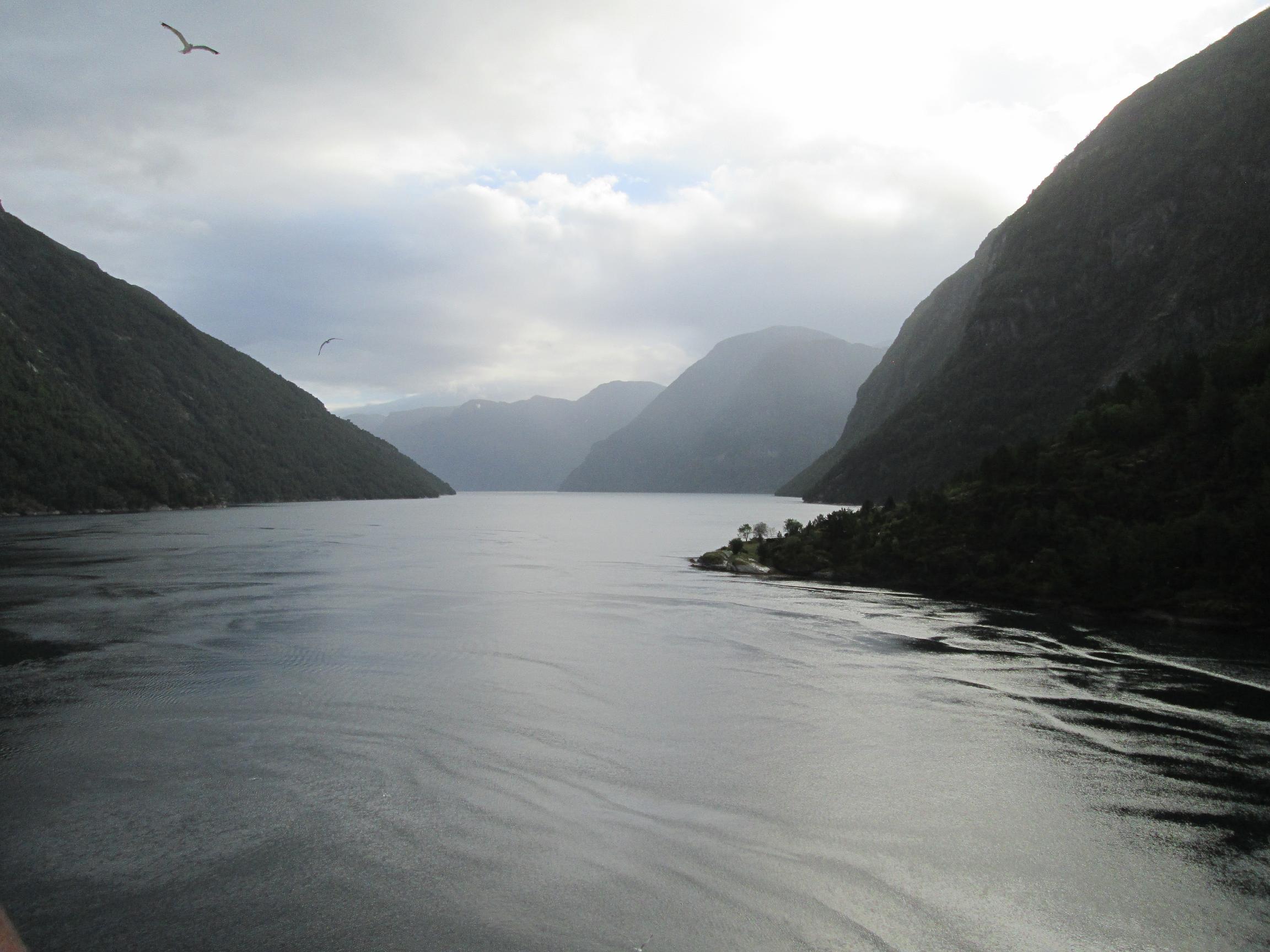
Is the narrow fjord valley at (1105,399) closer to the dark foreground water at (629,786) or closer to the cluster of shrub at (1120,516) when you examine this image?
the cluster of shrub at (1120,516)

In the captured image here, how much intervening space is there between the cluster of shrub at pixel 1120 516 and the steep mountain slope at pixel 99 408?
120 metres

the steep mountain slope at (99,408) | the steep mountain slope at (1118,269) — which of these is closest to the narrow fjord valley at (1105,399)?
the steep mountain slope at (1118,269)

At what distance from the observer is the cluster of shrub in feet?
99.3

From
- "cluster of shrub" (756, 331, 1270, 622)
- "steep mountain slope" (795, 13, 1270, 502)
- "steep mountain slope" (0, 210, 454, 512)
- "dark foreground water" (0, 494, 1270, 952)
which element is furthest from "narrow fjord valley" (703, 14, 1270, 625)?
"steep mountain slope" (0, 210, 454, 512)

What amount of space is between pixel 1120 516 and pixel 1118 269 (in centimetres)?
8148

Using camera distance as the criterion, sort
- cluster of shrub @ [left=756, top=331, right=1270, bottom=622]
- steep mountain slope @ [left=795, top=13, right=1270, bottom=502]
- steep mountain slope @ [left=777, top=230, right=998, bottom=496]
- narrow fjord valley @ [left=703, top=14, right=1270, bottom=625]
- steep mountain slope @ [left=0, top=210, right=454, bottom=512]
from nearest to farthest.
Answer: cluster of shrub @ [left=756, top=331, right=1270, bottom=622] → narrow fjord valley @ [left=703, top=14, right=1270, bottom=625] → steep mountain slope @ [left=795, top=13, right=1270, bottom=502] → steep mountain slope @ [left=0, top=210, right=454, bottom=512] → steep mountain slope @ [left=777, top=230, right=998, bottom=496]

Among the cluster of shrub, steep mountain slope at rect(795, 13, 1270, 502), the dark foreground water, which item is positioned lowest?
the dark foreground water

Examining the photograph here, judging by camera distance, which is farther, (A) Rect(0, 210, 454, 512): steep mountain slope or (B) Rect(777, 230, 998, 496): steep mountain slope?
(B) Rect(777, 230, 998, 496): steep mountain slope

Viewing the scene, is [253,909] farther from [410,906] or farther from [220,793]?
[220,793]

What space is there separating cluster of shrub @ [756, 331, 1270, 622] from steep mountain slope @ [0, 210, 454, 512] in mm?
120246

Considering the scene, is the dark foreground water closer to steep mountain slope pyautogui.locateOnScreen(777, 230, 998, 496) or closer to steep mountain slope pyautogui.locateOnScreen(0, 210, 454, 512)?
Answer: steep mountain slope pyautogui.locateOnScreen(0, 210, 454, 512)

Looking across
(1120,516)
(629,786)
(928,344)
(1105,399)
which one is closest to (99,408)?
(1105,399)

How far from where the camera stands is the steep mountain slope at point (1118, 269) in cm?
8412

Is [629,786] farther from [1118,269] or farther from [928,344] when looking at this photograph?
[928,344]
